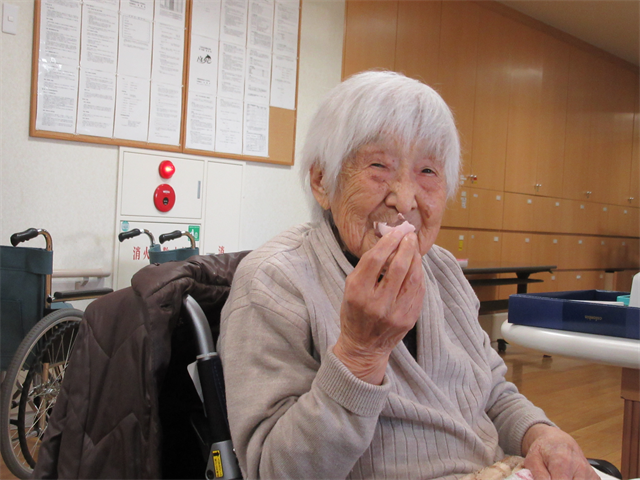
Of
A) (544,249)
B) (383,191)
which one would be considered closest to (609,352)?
(383,191)

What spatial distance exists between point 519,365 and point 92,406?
13.5ft

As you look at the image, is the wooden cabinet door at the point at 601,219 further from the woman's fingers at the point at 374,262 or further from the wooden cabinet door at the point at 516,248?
the woman's fingers at the point at 374,262

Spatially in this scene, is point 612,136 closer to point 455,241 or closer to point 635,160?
point 635,160

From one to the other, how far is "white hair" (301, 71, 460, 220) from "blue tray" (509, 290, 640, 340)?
1.42 feet

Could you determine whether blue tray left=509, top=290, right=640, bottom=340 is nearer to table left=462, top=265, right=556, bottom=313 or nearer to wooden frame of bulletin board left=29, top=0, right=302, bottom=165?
wooden frame of bulletin board left=29, top=0, right=302, bottom=165

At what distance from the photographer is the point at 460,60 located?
5047 millimetres

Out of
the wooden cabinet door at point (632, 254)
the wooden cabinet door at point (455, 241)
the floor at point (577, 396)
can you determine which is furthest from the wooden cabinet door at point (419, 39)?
the wooden cabinet door at point (632, 254)

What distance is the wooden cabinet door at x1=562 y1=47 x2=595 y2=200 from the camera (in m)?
6.36

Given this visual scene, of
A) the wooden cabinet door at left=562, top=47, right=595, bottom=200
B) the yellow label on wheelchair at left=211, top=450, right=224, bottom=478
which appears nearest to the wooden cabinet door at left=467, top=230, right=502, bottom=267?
the wooden cabinet door at left=562, top=47, right=595, bottom=200

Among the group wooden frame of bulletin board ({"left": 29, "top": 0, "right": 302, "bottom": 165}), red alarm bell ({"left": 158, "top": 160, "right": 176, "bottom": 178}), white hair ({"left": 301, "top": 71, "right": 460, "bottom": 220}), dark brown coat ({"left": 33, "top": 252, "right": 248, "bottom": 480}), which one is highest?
wooden frame of bulletin board ({"left": 29, "top": 0, "right": 302, "bottom": 165})

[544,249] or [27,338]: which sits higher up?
[544,249]

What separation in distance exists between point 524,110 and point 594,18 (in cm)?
134

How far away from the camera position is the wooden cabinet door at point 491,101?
5.23m

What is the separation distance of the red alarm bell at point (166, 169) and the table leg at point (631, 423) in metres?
2.66
